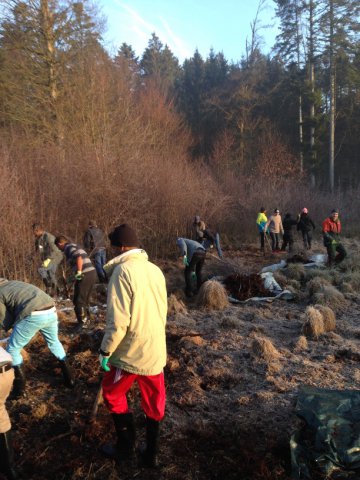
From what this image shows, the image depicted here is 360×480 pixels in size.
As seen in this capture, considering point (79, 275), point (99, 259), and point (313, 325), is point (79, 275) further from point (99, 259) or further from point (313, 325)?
point (313, 325)

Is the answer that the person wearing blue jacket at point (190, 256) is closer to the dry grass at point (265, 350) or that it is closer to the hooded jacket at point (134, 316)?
the dry grass at point (265, 350)

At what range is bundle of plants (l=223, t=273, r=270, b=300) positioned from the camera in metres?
8.29

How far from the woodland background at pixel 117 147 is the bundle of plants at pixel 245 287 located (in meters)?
4.22

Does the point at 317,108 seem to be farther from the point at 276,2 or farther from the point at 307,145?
the point at 276,2

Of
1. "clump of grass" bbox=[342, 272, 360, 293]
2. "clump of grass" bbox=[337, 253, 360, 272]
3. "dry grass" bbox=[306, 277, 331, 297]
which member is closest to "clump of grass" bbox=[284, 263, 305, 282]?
"dry grass" bbox=[306, 277, 331, 297]

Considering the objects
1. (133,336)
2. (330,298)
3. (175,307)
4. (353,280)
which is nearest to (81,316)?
(175,307)

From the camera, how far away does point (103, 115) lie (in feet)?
46.3

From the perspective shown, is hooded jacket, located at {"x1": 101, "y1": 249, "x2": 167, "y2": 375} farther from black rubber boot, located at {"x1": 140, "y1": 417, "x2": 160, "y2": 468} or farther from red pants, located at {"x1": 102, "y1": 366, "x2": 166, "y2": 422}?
black rubber boot, located at {"x1": 140, "y1": 417, "x2": 160, "y2": 468}

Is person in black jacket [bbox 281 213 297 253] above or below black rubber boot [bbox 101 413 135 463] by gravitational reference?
above

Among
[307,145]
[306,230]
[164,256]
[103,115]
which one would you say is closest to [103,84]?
[103,115]

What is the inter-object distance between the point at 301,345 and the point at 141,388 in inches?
129

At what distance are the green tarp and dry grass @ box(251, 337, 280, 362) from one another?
1.89 m

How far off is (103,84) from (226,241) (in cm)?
755

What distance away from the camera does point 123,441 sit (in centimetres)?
307
